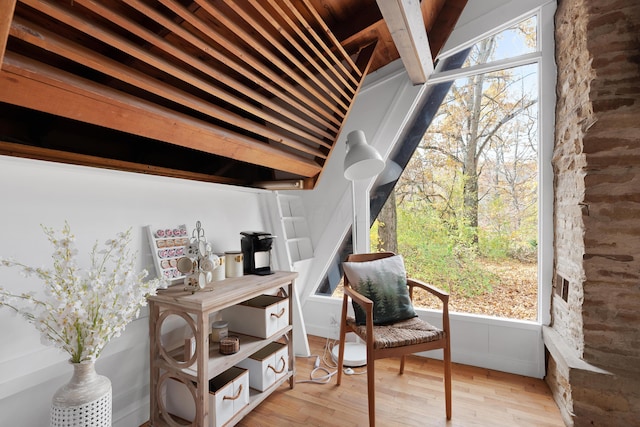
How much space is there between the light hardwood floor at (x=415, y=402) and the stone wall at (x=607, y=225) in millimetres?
238

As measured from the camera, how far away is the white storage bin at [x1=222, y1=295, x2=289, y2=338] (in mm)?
1833

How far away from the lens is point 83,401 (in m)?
1.12

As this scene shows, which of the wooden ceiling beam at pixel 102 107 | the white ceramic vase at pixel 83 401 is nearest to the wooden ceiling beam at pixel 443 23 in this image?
the wooden ceiling beam at pixel 102 107

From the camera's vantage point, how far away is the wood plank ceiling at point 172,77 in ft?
2.98

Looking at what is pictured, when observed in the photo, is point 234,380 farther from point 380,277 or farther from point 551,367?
point 551,367

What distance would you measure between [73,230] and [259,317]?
1.04 metres

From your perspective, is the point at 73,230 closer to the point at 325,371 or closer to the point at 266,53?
the point at 266,53

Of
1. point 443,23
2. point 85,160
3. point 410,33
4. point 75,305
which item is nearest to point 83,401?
point 75,305

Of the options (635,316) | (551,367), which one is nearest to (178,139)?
(635,316)

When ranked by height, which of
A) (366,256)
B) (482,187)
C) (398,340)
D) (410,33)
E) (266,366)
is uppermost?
(410,33)

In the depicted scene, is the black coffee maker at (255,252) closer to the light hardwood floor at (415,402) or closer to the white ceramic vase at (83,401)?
the light hardwood floor at (415,402)

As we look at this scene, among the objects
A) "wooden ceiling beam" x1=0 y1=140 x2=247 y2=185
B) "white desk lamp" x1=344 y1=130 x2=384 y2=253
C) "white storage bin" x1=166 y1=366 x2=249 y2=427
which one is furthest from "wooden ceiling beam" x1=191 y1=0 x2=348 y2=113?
"white storage bin" x1=166 y1=366 x2=249 y2=427

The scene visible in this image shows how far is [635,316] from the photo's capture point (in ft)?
5.12

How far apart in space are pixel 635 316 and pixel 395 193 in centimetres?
167
